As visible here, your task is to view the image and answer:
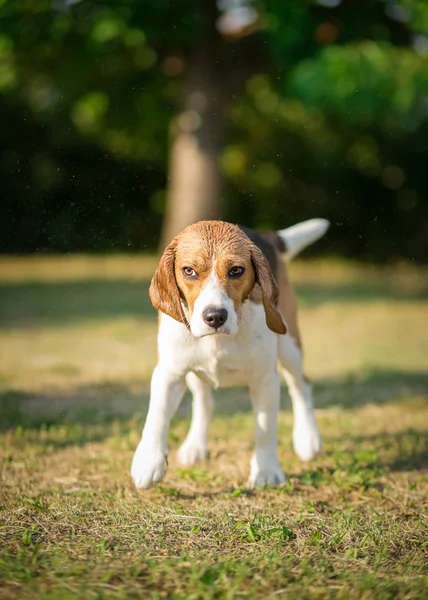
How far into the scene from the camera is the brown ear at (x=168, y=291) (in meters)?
3.22

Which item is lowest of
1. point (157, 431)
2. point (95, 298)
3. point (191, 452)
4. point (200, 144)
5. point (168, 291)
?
point (95, 298)

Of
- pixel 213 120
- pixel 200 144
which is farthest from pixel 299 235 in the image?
pixel 213 120

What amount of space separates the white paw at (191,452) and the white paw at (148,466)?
0.67m

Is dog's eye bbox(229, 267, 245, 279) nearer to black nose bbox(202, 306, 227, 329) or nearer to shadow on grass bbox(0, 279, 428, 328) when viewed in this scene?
black nose bbox(202, 306, 227, 329)

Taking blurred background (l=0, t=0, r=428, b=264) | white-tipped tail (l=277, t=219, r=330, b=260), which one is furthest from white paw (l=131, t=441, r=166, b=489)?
blurred background (l=0, t=0, r=428, b=264)

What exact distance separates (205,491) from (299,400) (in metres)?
0.96

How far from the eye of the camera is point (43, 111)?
18156 millimetres

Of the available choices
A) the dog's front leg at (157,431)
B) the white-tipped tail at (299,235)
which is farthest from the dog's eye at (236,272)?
the white-tipped tail at (299,235)

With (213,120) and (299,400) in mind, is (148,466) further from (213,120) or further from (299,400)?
(213,120)

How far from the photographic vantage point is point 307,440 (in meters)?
4.16

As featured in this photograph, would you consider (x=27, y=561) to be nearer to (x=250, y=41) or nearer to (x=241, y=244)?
(x=241, y=244)

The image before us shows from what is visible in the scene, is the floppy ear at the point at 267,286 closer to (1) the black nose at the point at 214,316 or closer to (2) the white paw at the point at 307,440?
(1) the black nose at the point at 214,316

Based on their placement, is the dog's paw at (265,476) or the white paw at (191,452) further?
the white paw at (191,452)

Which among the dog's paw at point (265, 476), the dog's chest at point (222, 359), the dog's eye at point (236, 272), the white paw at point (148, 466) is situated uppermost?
the dog's eye at point (236, 272)
